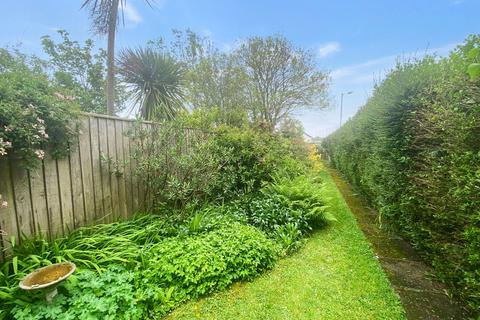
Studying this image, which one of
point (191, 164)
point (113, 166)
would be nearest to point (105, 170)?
point (113, 166)

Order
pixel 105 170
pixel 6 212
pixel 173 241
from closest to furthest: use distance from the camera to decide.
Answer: pixel 6 212 → pixel 173 241 → pixel 105 170

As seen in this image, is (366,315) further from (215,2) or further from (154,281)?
(215,2)

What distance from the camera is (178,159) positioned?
3289 millimetres

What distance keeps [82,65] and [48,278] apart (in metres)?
15.1

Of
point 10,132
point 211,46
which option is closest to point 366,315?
point 10,132

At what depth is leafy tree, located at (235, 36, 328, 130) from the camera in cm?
1002

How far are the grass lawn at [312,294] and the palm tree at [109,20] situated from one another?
18.2 feet

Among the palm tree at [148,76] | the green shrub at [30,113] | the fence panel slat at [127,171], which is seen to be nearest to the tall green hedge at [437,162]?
the green shrub at [30,113]

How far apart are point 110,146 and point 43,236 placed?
1.30 metres

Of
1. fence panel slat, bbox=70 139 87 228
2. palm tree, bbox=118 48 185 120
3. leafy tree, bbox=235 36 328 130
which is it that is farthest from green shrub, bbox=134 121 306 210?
leafy tree, bbox=235 36 328 130

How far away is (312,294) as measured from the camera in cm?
215

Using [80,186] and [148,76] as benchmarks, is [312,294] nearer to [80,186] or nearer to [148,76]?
[80,186]

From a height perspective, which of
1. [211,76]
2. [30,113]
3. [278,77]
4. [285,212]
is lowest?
[285,212]

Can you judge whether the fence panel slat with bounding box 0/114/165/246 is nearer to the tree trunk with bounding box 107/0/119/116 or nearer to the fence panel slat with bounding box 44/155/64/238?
the fence panel slat with bounding box 44/155/64/238
